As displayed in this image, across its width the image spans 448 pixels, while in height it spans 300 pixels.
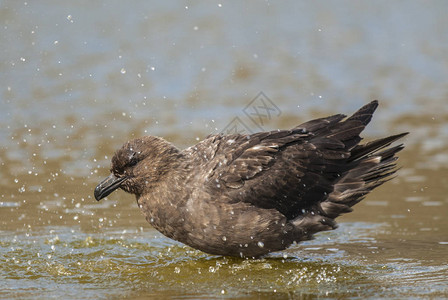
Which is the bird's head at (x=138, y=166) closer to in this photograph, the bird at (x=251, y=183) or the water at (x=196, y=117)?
the bird at (x=251, y=183)

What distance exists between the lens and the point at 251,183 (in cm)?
659

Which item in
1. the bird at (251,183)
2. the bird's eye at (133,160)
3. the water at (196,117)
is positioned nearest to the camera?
the water at (196,117)

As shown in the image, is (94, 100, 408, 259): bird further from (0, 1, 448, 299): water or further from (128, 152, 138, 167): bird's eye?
(0, 1, 448, 299): water

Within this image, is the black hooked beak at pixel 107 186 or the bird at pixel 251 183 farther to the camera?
the black hooked beak at pixel 107 186

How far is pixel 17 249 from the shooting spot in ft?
23.2

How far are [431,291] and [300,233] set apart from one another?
1.35 metres

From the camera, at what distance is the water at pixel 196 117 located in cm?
636

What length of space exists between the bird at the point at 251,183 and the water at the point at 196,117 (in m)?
0.32

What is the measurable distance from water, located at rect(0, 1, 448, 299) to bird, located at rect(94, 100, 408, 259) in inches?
12.8

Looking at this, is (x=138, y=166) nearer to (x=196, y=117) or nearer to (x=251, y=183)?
(x=251, y=183)

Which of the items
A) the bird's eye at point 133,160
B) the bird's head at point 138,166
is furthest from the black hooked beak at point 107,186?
the bird's eye at point 133,160

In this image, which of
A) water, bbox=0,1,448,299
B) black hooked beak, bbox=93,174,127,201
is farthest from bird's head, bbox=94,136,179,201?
water, bbox=0,1,448,299

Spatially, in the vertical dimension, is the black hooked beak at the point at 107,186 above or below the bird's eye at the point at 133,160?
below

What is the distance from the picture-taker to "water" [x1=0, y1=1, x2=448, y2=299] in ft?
20.9
